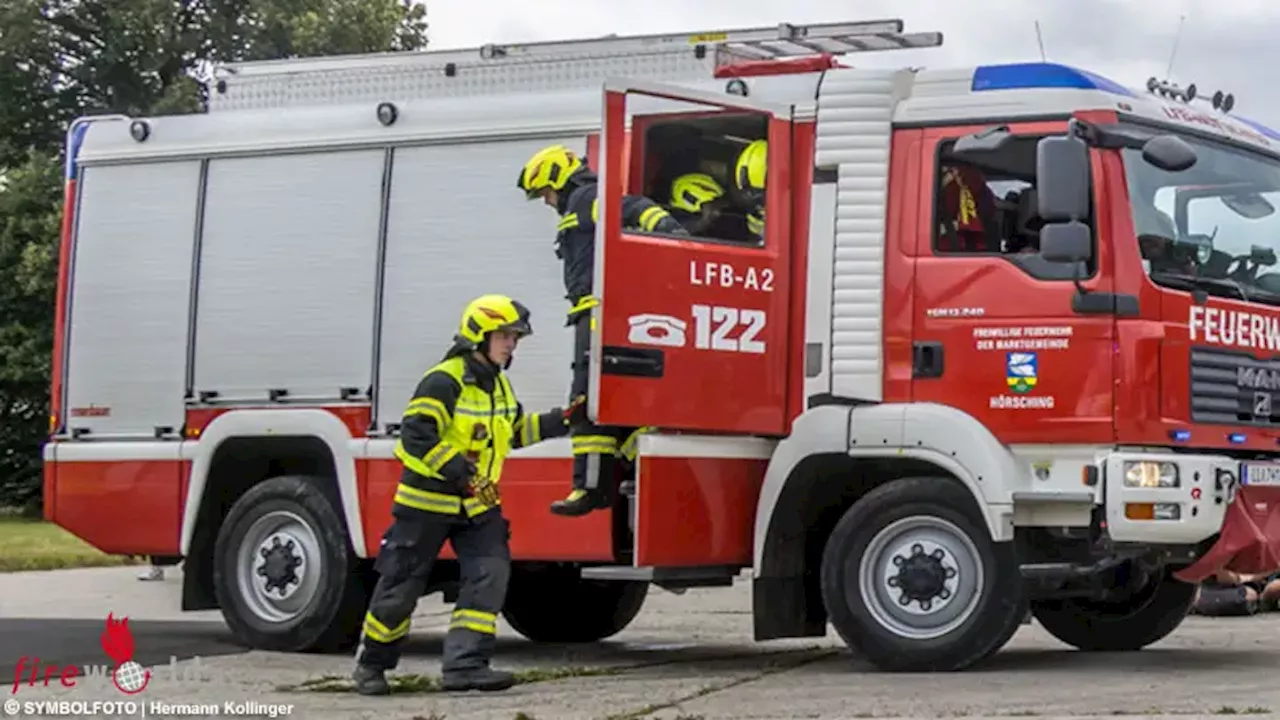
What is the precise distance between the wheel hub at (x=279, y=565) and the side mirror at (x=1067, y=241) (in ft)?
15.0

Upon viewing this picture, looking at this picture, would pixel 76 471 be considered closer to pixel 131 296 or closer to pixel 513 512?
pixel 131 296

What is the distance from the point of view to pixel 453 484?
972cm

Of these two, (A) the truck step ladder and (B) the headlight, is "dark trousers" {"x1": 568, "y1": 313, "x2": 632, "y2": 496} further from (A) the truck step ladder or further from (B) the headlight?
(B) the headlight

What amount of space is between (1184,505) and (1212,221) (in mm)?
1458

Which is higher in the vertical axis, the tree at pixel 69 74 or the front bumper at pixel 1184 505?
the tree at pixel 69 74

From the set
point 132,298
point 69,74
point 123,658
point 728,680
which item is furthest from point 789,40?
point 69,74

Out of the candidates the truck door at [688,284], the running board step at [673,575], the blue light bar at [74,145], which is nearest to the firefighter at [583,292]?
the truck door at [688,284]

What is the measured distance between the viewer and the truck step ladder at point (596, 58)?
1147cm

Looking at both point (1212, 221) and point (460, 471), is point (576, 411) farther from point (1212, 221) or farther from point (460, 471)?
point (1212, 221)

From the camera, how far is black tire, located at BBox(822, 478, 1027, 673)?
10.0 metres

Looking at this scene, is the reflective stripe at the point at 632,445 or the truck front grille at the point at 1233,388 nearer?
the truck front grille at the point at 1233,388

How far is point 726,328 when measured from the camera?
10.5 m

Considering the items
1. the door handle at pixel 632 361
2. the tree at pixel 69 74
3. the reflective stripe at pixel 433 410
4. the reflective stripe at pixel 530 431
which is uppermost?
the tree at pixel 69 74

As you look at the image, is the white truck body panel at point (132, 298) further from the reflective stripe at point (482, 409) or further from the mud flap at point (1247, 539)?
the mud flap at point (1247, 539)
